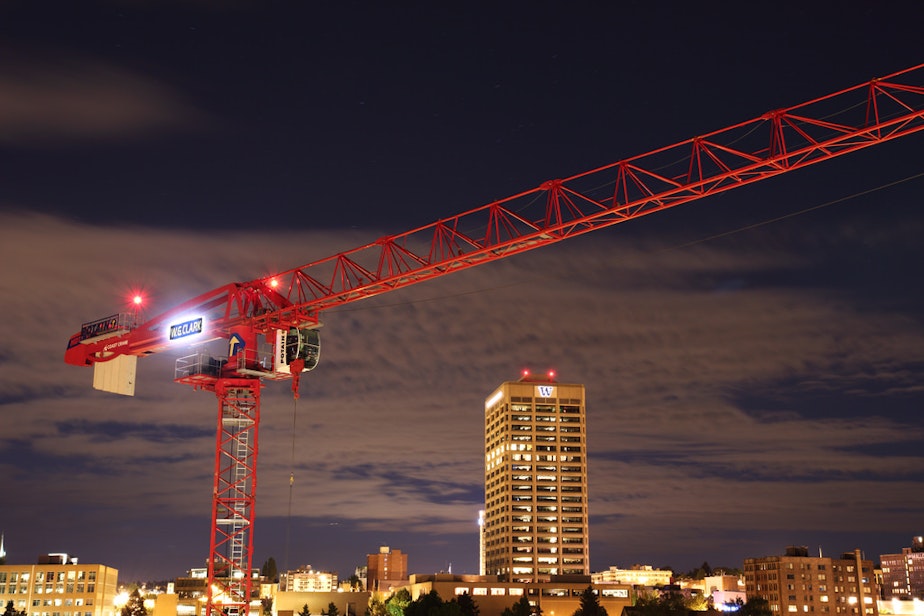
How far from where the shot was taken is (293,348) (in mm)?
78062

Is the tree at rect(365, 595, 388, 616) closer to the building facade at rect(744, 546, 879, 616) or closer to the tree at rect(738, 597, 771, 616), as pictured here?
the tree at rect(738, 597, 771, 616)

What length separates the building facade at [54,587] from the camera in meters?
171

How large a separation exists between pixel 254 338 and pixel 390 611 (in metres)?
95.6

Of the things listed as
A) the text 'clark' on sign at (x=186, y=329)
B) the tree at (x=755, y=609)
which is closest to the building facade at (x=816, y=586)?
the tree at (x=755, y=609)

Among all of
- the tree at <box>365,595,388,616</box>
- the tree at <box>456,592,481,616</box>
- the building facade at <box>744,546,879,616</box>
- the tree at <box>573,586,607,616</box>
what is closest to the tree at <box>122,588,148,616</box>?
the tree at <box>365,595,388,616</box>

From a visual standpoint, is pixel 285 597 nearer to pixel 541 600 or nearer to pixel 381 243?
pixel 541 600

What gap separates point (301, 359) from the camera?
78000 mm

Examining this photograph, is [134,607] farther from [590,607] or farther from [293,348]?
[293,348]

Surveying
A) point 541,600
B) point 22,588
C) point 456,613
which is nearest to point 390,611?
point 541,600

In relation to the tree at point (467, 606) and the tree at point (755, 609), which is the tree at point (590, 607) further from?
the tree at point (755, 609)

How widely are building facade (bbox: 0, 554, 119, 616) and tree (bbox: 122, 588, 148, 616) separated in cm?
529

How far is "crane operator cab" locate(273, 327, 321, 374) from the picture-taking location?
256 feet

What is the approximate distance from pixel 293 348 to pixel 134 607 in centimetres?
12820

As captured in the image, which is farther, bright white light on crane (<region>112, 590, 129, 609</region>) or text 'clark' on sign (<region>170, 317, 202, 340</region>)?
bright white light on crane (<region>112, 590, 129, 609</region>)
